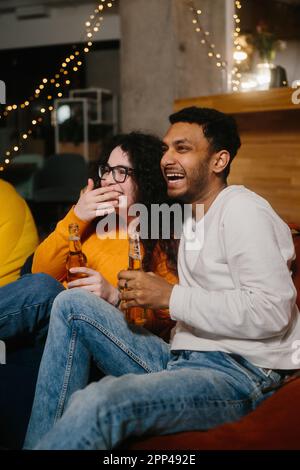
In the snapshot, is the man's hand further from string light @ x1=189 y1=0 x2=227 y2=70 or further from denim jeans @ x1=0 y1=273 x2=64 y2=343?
string light @ x1=189 y1=0 x2=227 y2=70

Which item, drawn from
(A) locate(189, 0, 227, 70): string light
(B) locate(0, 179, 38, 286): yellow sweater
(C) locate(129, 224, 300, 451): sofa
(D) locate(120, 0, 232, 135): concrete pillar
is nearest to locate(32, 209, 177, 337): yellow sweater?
(B) locate(0, 179, 38, 286): yellow sweater

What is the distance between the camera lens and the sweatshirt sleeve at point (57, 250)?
7.09 ft

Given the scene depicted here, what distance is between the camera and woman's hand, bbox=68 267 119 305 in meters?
1.84

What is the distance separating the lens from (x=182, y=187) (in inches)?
71.3

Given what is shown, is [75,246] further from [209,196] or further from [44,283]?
[209,196]

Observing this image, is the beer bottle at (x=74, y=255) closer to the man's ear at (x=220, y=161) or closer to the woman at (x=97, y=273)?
the woman at (x=97, y=273)

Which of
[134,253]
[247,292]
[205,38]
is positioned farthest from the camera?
[205,38]

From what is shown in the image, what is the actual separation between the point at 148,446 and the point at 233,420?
0.25m

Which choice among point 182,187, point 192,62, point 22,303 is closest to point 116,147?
point 182,187

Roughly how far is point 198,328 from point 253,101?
1867 mm

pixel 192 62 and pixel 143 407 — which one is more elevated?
pixel 192 62

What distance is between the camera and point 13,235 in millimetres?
2580

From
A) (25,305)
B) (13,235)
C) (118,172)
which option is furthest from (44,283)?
(13,235)
